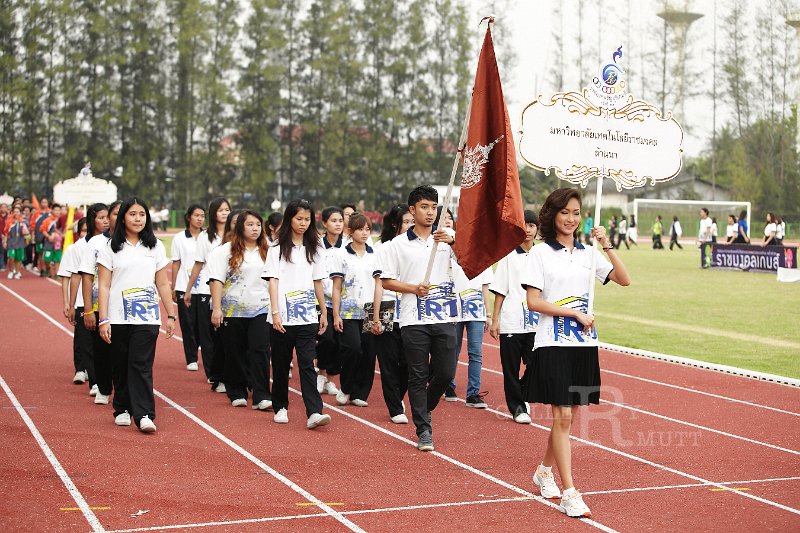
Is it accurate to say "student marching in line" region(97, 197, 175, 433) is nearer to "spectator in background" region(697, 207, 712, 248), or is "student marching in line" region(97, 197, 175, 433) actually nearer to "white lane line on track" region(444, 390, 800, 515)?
"white lane line on track" region(444, 390, 800, 515)

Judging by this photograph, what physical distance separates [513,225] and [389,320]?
2.26m

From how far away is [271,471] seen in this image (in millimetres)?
7262

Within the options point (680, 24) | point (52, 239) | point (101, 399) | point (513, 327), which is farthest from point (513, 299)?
point (680, 24)

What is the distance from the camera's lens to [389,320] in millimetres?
9391

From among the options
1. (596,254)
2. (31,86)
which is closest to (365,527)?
(596,254)

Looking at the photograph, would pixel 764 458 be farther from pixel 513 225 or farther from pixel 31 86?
pixel 31 86

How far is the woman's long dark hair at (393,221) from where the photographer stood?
32.3 feet

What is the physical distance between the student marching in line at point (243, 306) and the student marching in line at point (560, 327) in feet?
12.3

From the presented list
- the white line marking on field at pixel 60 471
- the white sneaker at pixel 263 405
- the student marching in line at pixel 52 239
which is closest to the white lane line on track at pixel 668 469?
the white sneaker at pixel 263 405

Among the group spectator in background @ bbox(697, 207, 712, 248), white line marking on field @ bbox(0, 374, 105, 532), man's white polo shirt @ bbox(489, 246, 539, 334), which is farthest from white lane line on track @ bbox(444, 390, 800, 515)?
spectator in background @ bbox(697, 207, 712, 248)

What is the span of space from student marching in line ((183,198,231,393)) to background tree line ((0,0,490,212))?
5123 centimetres

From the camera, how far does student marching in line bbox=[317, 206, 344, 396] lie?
34.4 ft

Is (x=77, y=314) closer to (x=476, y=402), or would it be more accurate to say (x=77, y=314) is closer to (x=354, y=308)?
(x=354, y=308)

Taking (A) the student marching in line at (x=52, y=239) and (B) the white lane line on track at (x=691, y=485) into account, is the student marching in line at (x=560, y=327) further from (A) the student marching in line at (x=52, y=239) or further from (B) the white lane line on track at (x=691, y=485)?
(A) the student marching in line at (x=52, y=239)
